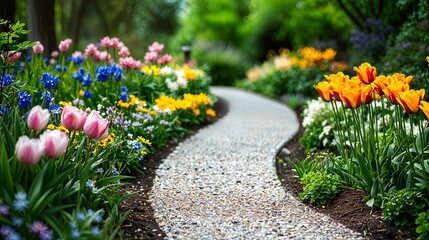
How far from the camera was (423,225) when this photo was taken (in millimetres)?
3383

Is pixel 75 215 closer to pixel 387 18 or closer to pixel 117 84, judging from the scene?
pixel 117 84

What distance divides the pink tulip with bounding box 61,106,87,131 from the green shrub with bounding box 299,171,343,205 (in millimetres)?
1927

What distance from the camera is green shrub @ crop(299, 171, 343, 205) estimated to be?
163 inches

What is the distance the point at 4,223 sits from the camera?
292 cm

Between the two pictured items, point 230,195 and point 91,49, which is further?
point 91,49

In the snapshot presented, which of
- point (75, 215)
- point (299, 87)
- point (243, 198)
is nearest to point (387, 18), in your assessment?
point (299, 87)

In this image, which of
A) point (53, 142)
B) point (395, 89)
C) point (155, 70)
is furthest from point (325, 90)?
point (155, 70)

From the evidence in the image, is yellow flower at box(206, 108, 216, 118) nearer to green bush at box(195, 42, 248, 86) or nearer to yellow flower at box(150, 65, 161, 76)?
yellow flower at box(150, 65, 161, 76)

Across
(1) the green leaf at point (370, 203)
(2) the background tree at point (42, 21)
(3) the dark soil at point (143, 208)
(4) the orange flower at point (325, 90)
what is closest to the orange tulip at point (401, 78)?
(4) the orange flower at point (325, 90)

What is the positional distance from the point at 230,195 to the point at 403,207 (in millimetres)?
1390

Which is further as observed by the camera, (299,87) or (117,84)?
(299,87)

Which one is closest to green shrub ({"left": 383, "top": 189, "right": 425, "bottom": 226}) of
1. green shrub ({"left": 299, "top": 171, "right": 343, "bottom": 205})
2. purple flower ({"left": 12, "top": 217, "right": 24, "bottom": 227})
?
green shrub ({"left": 299, "top": 171, "right": 343, "bottom": 205})

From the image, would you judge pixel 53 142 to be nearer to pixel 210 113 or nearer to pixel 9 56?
pixel 9 56

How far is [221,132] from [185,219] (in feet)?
9.30
